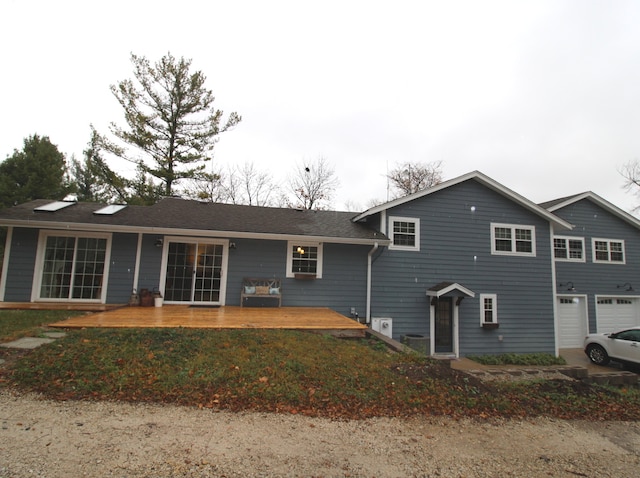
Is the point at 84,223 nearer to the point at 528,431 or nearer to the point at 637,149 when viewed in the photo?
the point at 528,431

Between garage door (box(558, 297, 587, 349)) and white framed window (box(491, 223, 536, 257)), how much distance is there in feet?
12.9

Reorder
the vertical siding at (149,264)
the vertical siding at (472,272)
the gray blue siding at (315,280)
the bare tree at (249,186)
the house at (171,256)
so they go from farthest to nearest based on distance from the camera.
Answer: the bare tree at (249,186)
the vertical siding at (472,272)
the gray blue siding at (315,280)
the vertical siding at (149,264)
the house at (171,256)

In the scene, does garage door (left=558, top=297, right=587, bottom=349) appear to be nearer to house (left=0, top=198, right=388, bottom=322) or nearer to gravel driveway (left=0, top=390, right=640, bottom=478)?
house (left=0, top=198, right=388, bottom=322)

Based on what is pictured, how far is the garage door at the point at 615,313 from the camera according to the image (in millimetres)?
13828

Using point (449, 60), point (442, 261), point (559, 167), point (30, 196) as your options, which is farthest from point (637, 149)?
point (30, 196)

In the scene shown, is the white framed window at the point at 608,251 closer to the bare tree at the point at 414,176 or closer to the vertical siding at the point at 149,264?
the bare tree at the point at 414,176

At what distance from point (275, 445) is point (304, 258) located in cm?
727

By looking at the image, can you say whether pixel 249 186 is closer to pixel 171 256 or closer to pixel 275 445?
pixel 171 256

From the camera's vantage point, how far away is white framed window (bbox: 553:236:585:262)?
Answer: 45.0 ft

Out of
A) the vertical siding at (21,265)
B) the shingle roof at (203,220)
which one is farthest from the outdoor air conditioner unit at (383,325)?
the vertical siding at (21,265)

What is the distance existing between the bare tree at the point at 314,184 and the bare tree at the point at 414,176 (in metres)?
5.19

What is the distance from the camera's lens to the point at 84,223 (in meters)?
8.55

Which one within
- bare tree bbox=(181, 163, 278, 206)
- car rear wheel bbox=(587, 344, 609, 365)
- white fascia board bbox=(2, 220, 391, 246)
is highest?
bare tree bbox=(181, 163, 278, 206)

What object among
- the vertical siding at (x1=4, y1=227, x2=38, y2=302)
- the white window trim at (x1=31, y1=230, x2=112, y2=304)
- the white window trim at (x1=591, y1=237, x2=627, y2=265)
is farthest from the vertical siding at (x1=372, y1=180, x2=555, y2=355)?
the vertical siding at (x1=4, y1=227, x2=38, y2=302)
